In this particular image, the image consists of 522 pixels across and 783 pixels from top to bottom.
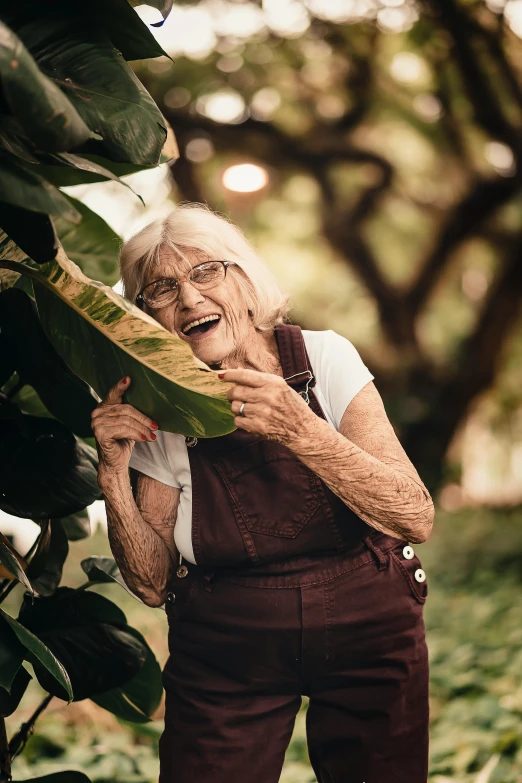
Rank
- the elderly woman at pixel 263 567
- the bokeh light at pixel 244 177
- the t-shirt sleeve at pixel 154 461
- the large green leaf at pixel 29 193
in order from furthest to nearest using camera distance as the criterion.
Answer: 1. the bokeh light at pixel 244 177
2. the t-shirt sleeve at pixel 154 461
3. the elderly woman at pixel 263 567
4. the large green leaf at pixel 29 193

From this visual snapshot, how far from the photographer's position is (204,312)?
1523mm

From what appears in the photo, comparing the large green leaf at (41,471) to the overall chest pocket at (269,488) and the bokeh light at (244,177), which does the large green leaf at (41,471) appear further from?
the bokeh light at (244,177)

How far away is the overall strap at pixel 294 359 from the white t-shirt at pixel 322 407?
→ 20 millimetres

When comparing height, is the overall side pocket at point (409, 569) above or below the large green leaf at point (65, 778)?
above

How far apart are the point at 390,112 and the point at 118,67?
6.07 metres

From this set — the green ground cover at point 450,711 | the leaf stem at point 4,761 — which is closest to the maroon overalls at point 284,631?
the leaf stem at point 4,761

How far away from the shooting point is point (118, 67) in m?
1.18

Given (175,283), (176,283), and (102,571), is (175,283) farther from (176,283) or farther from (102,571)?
(102,571)

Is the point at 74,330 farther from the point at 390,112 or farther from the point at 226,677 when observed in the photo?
the point at 390,112

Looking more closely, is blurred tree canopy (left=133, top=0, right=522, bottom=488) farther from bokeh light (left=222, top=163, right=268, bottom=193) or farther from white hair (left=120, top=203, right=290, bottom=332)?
white hair (left=120, top=203, right=290, bottom=332)

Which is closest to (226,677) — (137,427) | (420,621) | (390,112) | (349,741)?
(349,741)

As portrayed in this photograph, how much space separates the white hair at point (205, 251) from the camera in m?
1.57

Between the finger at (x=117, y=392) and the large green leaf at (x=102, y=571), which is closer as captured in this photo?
the finger at (x=117, y=392)

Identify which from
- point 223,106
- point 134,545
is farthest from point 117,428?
point 223,106
